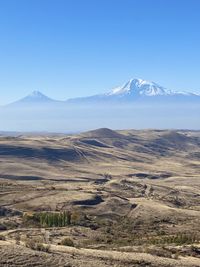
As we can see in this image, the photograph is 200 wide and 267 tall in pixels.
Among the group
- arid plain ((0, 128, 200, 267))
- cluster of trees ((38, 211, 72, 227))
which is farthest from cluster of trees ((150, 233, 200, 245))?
cluster of trees ((38, 211, 72, 227))

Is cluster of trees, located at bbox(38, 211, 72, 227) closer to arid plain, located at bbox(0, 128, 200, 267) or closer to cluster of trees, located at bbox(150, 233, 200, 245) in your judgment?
arid plain, located at bbox(0, 128, 200, 267)

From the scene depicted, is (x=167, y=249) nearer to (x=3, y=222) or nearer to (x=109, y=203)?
(x=3, y=222)

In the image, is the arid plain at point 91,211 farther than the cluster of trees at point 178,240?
No

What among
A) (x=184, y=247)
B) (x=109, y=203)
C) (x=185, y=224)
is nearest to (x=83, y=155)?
(x=109, y=203)

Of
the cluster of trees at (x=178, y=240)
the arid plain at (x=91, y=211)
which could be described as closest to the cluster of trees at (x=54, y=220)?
the arid plain at (x=91, y=211)

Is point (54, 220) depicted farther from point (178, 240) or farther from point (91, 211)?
point (178, 240)

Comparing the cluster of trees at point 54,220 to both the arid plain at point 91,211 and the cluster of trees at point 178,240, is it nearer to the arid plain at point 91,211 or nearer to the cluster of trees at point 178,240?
the arid plain at point 91,211

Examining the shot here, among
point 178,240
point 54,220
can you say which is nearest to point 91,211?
point 54,220

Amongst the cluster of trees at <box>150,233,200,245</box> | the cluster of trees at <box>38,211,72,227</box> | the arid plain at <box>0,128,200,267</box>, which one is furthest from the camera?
the cluster of trees at <box>38,211,72,227</box>

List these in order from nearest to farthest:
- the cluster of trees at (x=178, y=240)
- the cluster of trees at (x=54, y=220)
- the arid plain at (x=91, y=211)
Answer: the arid plain at (x=91, y=211) → the cluster of trees at (x=178, y=240) → the cluster of trees at (x=54, y=220)
